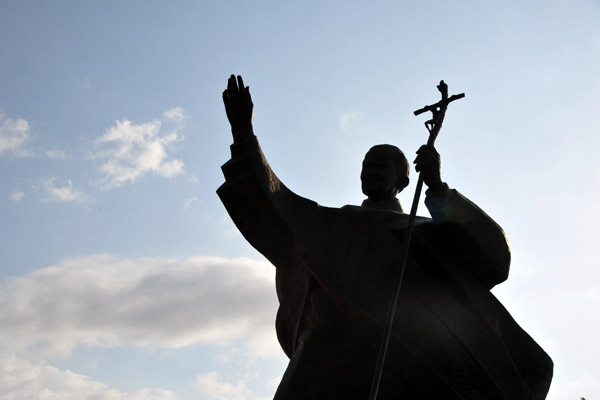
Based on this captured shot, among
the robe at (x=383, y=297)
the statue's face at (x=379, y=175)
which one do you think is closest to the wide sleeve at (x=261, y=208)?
the robe at (x=383, y=297)

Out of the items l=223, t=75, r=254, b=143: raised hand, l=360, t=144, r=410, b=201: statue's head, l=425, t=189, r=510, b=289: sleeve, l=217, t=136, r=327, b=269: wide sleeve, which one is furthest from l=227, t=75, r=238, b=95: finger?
l=425, t=189, r=510, b=289: sleeve

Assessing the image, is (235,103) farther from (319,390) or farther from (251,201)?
(319,390)

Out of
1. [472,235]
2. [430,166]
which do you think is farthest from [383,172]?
[472,235]

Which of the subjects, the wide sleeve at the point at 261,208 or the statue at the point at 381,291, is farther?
the wide sleeve at the point at 261,208

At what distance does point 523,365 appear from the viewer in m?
5.98

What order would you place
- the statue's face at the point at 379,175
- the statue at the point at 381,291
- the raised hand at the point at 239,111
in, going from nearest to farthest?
1. the statue at the point at 381,291
2. the raised hand at the point at 239,111
3. the statue's face at the point at 379,175

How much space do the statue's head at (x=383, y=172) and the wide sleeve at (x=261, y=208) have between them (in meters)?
0.85

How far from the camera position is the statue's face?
6844mm

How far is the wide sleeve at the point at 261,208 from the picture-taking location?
6047 millimetres

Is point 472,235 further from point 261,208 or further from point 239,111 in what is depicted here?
point 239,111

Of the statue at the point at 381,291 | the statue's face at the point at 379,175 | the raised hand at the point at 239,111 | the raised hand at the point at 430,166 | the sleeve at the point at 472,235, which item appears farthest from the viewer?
the statue's face at the point at 379,175

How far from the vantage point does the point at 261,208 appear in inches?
240

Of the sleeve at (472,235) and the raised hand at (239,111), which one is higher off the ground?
the raised hand at (239,111)

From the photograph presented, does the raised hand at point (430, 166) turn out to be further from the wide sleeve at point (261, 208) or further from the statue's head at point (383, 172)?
the wide sleeve at point (261, 208)
